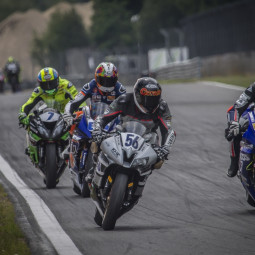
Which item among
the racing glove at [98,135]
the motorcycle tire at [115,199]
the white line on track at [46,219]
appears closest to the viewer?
the white line on track at [46,219]

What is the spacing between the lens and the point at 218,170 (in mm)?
13938

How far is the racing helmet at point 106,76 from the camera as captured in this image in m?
11.1

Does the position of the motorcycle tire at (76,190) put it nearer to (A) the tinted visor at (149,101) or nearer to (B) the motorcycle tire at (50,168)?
(B) the motorcycle tire at (50,168)

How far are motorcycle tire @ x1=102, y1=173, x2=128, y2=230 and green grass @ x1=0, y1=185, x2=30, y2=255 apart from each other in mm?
838

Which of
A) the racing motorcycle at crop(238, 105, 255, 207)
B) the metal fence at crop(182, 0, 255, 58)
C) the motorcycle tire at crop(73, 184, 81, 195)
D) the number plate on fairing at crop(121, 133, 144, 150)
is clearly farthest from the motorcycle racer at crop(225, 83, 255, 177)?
the metal fence at crop(182, 0, 255, 58)

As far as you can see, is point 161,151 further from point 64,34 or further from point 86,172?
point 64,34

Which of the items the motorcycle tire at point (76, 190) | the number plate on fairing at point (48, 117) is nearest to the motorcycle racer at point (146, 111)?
the motorcycle tire at point (76, 190)

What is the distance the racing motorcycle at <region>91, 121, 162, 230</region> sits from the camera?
853 centimetres

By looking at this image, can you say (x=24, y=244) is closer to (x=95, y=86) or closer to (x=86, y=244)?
(x=86, y=244)

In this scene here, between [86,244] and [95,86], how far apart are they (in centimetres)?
382

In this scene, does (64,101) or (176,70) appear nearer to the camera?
(64,101)

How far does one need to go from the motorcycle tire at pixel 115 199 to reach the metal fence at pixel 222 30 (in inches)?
1510

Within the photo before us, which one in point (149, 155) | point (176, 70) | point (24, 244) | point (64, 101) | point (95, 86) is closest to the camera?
point (24, 244)

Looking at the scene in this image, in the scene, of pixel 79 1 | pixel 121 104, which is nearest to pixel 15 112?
pixel 121 104
